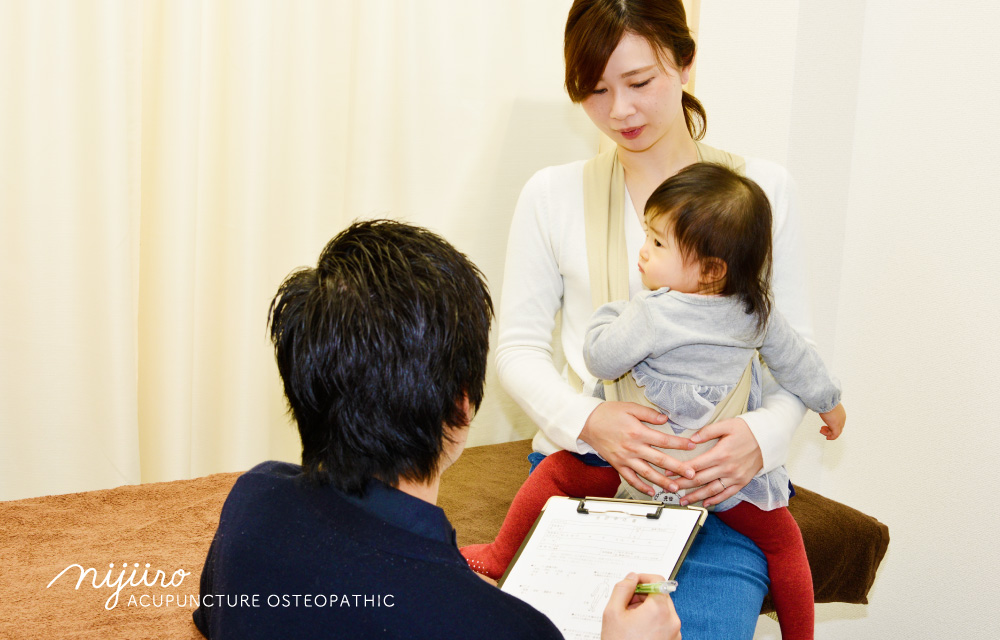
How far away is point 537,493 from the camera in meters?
1.44

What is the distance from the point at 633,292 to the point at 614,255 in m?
0.08

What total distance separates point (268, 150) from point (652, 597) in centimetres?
172

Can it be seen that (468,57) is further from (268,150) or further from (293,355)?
(293,355)

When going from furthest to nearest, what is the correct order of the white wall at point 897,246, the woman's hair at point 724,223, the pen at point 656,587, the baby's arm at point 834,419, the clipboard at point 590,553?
the white wall at point 897,246
the baby's arm at point 834,419
the woman's hair at point 724,223
the clipboard at point 590,553
the pen at point 656,587

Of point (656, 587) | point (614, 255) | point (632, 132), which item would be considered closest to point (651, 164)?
point (632, 132)

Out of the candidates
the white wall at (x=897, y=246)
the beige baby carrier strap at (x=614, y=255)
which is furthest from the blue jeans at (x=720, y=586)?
the white wall at (x=897, y=246)

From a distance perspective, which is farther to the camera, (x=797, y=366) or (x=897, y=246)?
(x=897, y=246)

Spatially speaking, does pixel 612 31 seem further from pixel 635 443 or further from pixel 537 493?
pixel 537 493

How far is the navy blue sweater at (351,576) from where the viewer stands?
75 centimetres

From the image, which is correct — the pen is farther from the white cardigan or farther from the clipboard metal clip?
the white cardigan

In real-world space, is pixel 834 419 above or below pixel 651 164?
below

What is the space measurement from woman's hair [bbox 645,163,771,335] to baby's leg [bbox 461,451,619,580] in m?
0.40

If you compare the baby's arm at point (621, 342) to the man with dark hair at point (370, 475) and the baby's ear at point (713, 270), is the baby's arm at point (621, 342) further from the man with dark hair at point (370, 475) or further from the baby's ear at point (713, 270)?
the man with dark hair at point (370, 475)

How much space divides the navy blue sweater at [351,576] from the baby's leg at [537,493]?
1.96ft
